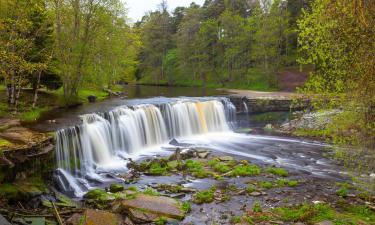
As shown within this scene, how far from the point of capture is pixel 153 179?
15.4m

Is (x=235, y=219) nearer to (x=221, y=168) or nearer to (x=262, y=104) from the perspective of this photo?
(x=221, y=168)

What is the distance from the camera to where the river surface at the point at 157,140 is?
52.9 ft

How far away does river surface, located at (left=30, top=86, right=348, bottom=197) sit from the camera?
16109mm

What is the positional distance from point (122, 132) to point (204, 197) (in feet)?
32.6

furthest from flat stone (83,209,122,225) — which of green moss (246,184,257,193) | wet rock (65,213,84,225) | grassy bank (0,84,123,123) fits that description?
grassy bank (0,84,123,123)

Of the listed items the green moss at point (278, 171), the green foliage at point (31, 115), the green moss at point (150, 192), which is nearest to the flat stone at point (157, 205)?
the green moss at point (150, 192)

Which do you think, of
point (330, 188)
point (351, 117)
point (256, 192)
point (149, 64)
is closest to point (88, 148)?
point (256, 192)

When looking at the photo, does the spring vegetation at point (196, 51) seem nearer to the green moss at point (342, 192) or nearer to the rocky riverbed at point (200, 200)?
the green moss at point (342, 192)

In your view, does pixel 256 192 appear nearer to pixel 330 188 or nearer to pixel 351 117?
pixel 330 188

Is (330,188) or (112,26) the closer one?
(330,188)

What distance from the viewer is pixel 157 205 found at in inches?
462

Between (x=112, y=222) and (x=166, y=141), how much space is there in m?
14.1

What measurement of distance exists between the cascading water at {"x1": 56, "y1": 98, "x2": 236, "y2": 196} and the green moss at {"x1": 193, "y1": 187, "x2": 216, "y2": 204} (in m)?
4.69

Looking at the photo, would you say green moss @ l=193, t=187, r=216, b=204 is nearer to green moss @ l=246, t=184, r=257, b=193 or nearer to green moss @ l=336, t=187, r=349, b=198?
green moss @ l=246, t=184, r=257, b=193
